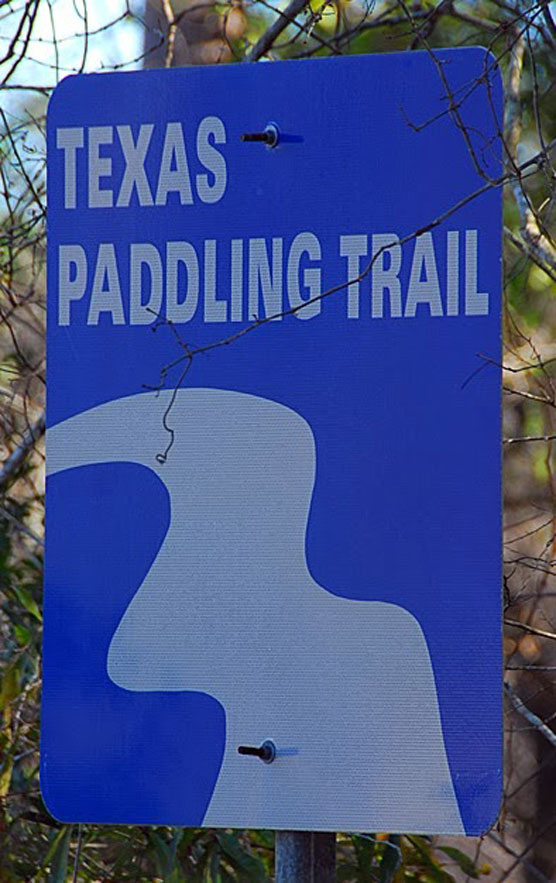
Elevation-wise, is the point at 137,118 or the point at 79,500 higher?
the point at 137,118

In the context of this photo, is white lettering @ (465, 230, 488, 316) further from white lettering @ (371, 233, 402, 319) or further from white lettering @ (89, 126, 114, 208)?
white lettering @ (89, 126, 114, 208)

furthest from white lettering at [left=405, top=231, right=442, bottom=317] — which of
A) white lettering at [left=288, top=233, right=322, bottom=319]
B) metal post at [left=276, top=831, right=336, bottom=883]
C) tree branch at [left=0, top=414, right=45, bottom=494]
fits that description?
tree branch at [left=0, top=414, right=45, bottom=494]

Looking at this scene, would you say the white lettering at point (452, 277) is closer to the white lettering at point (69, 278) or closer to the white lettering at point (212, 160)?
the white lettering at point (212, 160)

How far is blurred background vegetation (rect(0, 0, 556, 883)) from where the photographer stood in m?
2.25

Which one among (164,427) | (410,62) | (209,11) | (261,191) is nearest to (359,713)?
(164,427)

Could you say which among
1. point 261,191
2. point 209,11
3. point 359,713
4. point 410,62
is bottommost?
point 359,713

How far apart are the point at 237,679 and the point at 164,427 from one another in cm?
30

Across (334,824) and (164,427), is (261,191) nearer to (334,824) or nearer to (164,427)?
(164,427)

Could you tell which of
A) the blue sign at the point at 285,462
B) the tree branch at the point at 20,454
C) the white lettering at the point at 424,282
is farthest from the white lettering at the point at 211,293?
the tree branch at the point at 20,454

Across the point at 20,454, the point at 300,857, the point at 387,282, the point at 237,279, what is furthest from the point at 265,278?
the point at 20,454

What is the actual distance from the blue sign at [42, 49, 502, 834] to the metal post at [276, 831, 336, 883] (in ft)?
0.16

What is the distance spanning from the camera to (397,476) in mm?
1413

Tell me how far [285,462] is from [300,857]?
0.43 meters

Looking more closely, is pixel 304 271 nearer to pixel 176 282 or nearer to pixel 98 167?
pixel 176 282
